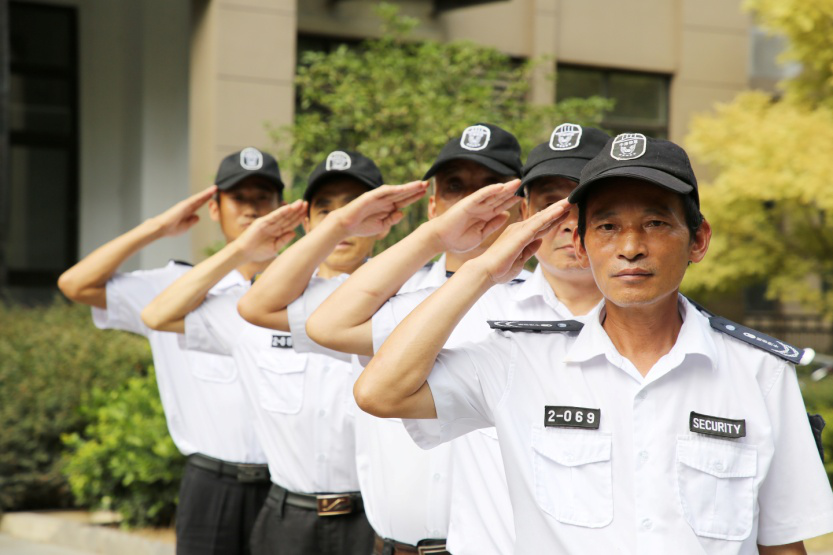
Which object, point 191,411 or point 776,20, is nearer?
point 191,411

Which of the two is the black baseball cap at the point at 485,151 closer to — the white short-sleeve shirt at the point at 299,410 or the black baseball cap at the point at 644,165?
the white short-sleeve shirt at the point at 299,410

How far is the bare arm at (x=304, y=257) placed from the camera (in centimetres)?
341

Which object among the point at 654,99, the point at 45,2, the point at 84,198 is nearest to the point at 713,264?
the point at 654,99

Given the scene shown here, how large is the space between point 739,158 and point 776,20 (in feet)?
5.20

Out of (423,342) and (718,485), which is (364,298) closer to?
(423,342)

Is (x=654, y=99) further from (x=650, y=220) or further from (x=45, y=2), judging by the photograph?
(x=650, y=220)

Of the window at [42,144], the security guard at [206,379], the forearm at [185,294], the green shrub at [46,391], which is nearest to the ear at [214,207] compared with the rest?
the security guard at [206,379]

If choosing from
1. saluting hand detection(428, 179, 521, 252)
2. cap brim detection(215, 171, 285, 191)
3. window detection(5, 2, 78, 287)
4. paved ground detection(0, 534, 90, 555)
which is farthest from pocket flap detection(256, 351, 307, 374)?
window detection(5, 2, 78, 287)

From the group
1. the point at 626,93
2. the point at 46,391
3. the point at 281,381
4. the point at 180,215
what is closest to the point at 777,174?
the point at 626,93

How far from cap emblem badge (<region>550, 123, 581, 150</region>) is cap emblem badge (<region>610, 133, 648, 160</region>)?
0.89 metres

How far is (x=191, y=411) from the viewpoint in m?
4.97

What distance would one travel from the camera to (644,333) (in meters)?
2.46

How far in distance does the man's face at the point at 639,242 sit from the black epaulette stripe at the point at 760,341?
0.54 feet

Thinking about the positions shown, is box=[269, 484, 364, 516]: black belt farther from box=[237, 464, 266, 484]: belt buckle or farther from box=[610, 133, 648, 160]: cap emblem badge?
box=[610, 133, 648, 160]: cap emblem badge
